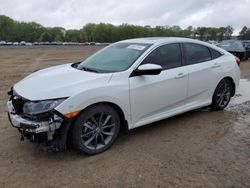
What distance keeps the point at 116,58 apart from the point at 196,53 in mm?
1620

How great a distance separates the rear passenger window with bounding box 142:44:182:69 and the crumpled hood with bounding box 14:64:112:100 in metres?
0.89

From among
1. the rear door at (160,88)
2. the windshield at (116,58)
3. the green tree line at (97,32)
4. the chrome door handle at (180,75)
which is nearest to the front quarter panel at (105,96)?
the rear door at (160,88)

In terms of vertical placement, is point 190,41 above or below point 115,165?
above

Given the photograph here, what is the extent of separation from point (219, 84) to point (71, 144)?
334 cm

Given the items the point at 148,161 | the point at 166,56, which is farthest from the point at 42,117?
the point at 166,56

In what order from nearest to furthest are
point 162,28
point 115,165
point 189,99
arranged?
point 115,165
point 189,99
point 162,28

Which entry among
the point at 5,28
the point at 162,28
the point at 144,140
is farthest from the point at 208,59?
the point at 162,28

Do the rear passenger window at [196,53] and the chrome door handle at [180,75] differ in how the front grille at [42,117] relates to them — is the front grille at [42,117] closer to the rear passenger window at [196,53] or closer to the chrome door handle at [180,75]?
the chrome door handle at [180,75]

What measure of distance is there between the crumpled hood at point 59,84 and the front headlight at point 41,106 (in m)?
0.05

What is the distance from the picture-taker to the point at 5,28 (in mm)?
101375

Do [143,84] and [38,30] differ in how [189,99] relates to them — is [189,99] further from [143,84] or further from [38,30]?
[38,30]

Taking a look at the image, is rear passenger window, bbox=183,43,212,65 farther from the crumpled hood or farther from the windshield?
the crumpled hood

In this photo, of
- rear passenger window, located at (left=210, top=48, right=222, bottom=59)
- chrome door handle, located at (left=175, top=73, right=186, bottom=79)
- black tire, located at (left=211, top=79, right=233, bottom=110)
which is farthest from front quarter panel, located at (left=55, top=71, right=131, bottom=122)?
black tire, located at (left=211, top=79, right=233, bottom=110)

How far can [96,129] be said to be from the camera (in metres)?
3.50
